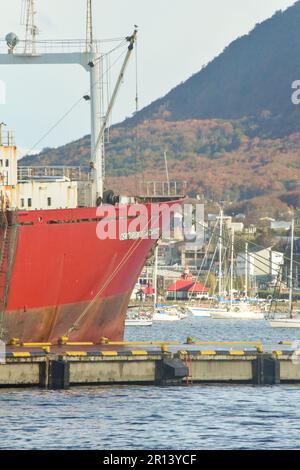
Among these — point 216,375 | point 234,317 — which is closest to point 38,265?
point 216,375

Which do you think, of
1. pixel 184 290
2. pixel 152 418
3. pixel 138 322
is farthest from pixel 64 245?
pixel 184 290

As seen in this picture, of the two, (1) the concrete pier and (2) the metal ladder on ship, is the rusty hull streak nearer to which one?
(2) the metal ladder on ship

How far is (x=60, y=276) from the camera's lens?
5525 cm

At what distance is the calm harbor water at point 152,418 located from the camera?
37438 millimetres

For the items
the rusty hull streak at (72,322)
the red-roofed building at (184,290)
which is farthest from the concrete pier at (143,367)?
the red-roofed building at (184,290)

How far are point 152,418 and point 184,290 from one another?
14317cm

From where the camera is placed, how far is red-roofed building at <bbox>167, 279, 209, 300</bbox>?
577ft

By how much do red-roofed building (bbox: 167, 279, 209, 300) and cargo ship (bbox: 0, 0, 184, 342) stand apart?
11208cm

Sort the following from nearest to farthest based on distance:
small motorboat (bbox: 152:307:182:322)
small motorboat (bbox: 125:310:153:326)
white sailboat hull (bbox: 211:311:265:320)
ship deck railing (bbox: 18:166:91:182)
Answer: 1. ship deck railing (bbox: 18:166:91:182)
2. small motorboat (bbox: 125:310:153:326)
3. small motorboat (bbox: 152:307:182:322)
4. white sailboat hull (bbox: 211:311:265:320)

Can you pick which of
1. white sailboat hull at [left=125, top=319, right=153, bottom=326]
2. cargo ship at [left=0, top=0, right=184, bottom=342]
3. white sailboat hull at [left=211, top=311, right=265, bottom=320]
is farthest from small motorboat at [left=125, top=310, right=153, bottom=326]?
cargo ship at [left=0, top=0, right=184, bottom=342]
